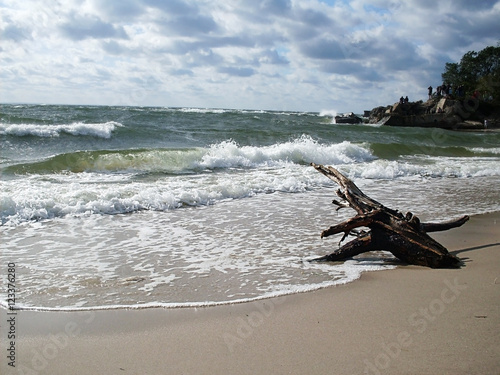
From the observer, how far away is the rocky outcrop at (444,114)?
44.3 m

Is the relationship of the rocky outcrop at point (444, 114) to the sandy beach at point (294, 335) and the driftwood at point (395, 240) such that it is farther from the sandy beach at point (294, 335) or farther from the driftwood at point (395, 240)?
the sandy beach at point (294, 335)

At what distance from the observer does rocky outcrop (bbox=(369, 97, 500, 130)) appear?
44312 millimetres

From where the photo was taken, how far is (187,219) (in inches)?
307

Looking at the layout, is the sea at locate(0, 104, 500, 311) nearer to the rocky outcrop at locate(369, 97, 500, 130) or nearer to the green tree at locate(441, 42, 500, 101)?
the rocky outcrop at locate(369, 97, 500, 130)

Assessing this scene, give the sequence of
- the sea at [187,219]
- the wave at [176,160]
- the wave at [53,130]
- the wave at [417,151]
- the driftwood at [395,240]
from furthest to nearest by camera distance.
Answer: the wave at [417,151], the wave at [53,130], the wave at [176,160], the driftwood at [395,240], the sea at [187,219]

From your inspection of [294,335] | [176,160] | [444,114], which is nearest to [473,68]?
[444,114]

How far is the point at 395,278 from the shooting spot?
4664mm

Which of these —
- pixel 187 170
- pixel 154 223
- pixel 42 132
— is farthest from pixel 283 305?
pixel 42 132

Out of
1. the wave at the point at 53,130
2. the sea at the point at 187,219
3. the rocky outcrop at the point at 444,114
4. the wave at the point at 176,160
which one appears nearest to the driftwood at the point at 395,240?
the sea at the point at 187,219

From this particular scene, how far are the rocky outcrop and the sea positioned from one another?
99.5 feet

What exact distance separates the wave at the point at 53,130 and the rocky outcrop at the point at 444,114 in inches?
1325

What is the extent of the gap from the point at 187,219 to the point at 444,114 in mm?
43603

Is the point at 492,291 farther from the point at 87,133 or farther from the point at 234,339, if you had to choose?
the point at 87,133

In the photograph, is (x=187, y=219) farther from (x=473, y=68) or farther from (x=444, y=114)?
(x=473, y=68)
